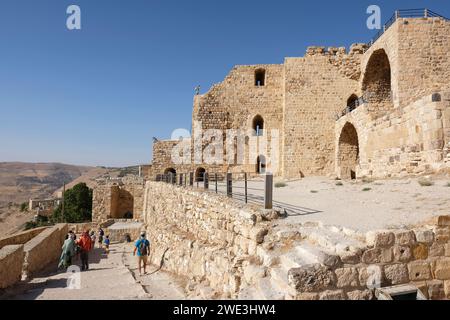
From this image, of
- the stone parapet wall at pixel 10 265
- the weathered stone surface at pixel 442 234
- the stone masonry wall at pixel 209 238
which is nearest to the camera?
the weathered stone surface at pixel 442 234

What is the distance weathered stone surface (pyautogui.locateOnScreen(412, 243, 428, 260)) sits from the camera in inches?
135

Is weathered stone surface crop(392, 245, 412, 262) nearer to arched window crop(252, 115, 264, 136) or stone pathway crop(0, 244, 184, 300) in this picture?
stone pathway crop(0, 244, 184, 300)

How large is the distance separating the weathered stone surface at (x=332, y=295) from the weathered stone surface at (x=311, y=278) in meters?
0.05

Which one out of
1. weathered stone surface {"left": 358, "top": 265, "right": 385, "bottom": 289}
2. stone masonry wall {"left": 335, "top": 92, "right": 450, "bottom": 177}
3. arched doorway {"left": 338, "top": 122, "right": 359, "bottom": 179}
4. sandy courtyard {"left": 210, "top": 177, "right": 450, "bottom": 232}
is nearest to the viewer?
weathered stone surface {"left": 358, "top": 265, "right": 385, "bottom": 289}

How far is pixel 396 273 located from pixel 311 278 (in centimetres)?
118

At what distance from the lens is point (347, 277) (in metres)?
3.01

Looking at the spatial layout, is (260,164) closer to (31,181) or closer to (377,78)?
(377,78)

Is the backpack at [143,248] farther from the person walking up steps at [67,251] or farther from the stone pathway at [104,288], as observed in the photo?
the person walking up steps at [67,251]

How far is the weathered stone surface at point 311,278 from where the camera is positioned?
2.77 metres

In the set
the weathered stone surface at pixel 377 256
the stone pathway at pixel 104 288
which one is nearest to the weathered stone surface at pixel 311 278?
the weathered stone surface at pixel 377 256

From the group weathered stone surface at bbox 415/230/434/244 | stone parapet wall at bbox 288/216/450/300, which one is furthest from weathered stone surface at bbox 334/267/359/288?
weathered stone surface at bbox 415/230/434/244

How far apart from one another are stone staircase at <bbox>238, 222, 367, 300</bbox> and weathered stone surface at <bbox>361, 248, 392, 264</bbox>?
0.30ft

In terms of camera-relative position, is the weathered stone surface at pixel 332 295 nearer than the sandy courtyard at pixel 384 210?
Yes
